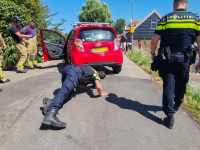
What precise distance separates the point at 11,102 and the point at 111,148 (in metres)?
2.53

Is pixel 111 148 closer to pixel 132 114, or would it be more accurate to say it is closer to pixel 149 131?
pixel 149 131

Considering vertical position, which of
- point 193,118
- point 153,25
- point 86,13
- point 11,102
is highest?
point 86,13

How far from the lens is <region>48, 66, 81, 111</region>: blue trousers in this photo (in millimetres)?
3079

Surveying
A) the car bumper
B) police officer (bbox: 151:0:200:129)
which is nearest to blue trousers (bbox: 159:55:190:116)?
police officer (bbox: 151:0:200:129)

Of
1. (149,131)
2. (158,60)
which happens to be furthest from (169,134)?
(158,60)

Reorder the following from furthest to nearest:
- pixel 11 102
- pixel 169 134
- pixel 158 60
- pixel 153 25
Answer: pixel 153 25 < pixel 11 102 < pixel 158 60 < pixel 169 134

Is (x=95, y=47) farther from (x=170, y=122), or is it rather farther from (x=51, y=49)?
(x=170, y=122)

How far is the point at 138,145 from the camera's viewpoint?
8.20 ft

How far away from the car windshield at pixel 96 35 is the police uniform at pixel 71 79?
241cm

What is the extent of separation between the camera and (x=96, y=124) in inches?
119

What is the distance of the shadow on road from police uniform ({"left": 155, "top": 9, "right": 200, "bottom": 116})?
417 mm

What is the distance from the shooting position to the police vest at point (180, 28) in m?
2.82

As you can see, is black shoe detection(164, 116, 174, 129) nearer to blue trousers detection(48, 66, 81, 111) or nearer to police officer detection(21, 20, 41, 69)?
blue trousers detection(48, 66, 81, 111)

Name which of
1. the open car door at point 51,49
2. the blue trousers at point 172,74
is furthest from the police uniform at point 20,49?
the blue trousers at point 172,74
